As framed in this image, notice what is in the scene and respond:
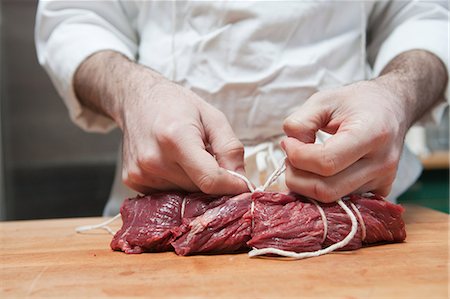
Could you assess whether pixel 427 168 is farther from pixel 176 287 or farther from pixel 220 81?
pixel 176 287

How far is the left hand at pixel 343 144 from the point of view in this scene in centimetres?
122

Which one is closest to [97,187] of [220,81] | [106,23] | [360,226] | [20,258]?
[106,23]

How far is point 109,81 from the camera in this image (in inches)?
65.8

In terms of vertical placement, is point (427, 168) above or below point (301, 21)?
below

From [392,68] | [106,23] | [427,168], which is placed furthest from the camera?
[427,168]

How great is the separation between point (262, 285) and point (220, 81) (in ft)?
2.78

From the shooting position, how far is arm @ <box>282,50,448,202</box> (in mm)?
1222

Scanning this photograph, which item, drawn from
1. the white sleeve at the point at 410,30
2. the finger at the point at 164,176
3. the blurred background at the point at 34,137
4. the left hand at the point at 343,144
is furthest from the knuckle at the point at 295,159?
the blurred background at the point at 34,137

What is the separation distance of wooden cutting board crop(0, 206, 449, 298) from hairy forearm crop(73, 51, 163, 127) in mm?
433

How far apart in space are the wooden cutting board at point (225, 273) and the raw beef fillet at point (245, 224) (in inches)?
1.4

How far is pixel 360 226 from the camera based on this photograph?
1294 mm

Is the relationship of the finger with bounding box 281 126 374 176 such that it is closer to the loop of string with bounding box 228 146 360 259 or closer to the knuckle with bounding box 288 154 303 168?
the knuckle with bounding box 288 154 303 168

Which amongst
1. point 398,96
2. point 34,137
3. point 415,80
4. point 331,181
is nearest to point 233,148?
point 331,181

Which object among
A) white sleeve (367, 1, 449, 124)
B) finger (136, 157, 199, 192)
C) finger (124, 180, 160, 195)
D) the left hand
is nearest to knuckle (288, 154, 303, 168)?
the left hand
